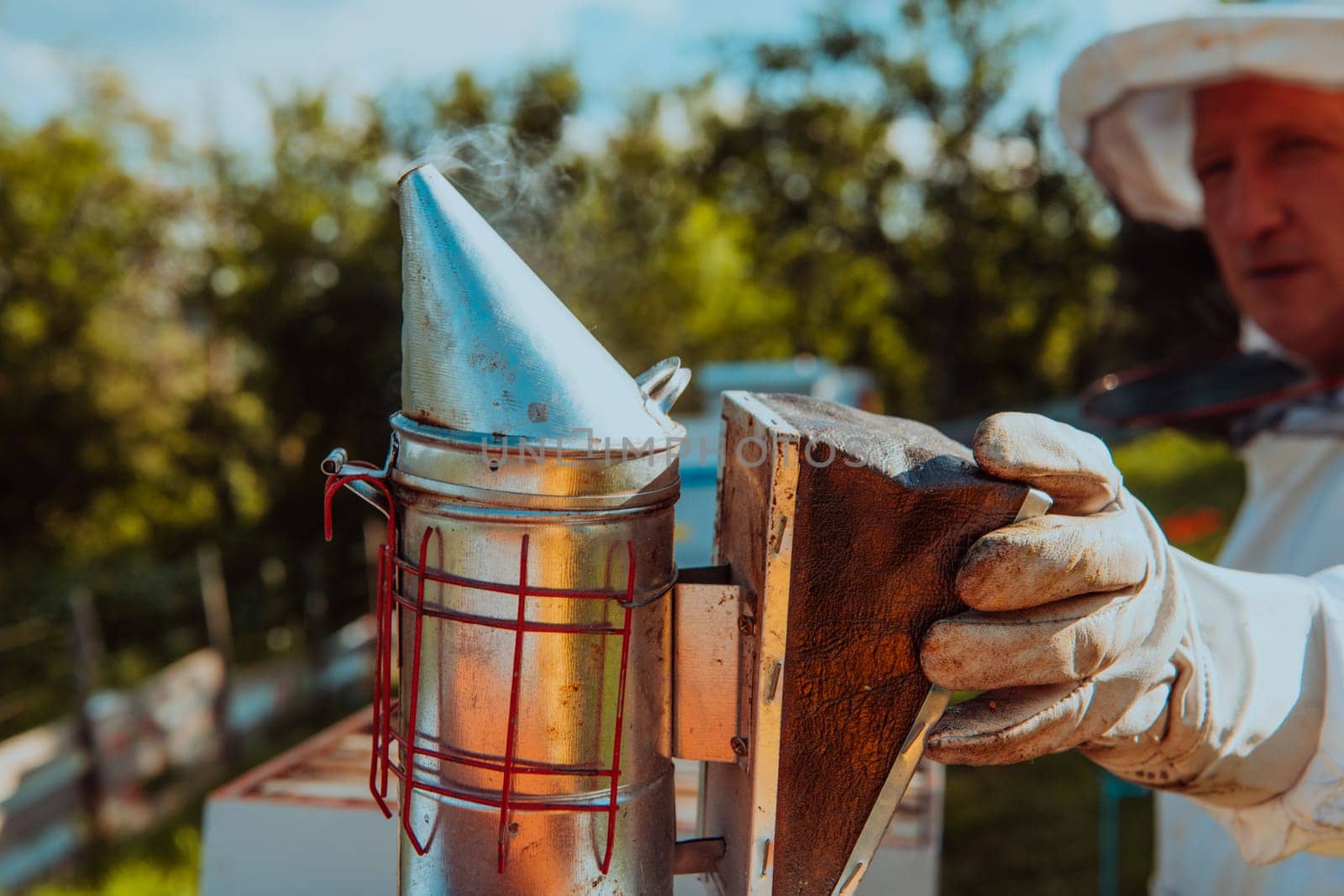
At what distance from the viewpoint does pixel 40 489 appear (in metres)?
14.0

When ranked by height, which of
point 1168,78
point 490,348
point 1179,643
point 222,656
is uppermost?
point 1168,78

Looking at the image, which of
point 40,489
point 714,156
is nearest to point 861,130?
point 714,156

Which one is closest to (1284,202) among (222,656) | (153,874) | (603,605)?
(603,605)

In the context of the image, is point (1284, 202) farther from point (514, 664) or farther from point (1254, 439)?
point (514, 664)

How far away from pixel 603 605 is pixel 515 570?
117 millimetres

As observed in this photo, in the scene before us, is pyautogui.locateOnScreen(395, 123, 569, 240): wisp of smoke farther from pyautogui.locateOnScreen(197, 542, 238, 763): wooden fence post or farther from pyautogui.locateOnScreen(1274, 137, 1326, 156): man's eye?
pyautogui.locateOnScreen(197, 542, 238, 763): wooden fence post

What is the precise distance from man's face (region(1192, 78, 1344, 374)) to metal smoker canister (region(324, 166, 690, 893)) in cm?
227

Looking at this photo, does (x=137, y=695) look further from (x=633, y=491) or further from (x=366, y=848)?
(x=633, y=491)

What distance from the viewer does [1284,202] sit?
277 cm

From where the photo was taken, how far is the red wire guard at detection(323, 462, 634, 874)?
1.23 metres

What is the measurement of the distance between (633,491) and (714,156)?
19.5m

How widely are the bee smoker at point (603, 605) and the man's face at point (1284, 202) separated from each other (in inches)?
78.1

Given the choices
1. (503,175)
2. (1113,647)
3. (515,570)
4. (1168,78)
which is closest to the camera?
(515,570)

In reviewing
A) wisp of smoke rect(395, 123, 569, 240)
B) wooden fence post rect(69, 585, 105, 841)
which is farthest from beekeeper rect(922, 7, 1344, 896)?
wooden fence post rect(69, 585, 105, 841)
